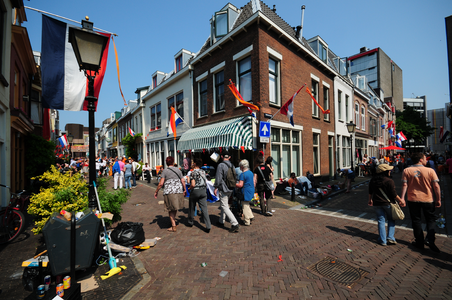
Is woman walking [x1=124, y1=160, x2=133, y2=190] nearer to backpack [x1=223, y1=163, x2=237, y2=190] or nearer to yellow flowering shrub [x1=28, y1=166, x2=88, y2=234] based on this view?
yellow flowering shrub [x1=28, y1=166, x2=88, y2=234]

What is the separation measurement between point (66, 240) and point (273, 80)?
35.0 ft

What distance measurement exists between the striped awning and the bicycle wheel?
7.37 m

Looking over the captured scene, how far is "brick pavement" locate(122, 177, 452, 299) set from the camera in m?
3.05

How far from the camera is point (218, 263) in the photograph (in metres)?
3.88

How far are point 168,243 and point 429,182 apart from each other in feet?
18.3

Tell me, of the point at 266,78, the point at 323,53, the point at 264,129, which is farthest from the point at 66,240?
the point at 323,53

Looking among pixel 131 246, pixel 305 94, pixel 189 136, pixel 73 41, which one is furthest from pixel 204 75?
pixel 131 246

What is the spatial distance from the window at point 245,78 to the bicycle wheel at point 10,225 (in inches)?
365

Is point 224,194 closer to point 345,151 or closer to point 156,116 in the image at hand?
point 156,116

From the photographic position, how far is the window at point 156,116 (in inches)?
757

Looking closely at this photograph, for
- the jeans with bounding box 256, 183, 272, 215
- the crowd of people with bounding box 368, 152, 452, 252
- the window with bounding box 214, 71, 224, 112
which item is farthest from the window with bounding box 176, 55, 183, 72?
the crowd of people with bounding box 368, 152, 452, 252

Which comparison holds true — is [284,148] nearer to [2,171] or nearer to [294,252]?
[294,252]

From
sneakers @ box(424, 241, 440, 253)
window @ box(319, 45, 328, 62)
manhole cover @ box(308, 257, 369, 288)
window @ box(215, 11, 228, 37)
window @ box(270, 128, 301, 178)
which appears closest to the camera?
manhole cover @ box(308, 257, 369, 288)

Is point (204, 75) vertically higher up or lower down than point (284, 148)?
higher up
